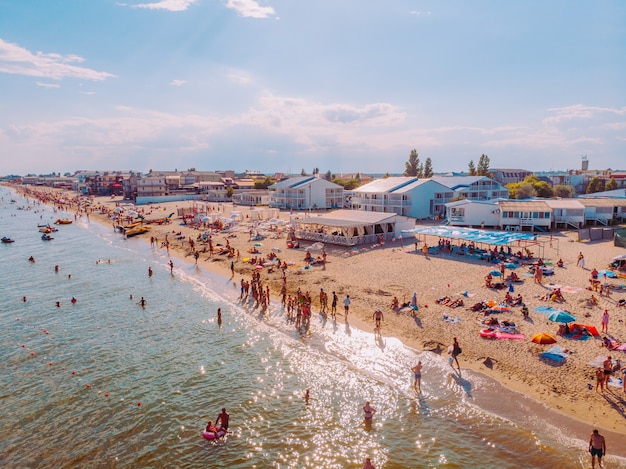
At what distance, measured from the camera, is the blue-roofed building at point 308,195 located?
79863mm

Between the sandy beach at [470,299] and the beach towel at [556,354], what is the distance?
265 mm

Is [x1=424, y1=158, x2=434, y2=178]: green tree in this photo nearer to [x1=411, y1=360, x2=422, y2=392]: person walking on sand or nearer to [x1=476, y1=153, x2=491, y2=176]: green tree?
[x1=476, y1=153, x2=491, y2=176]: green tree

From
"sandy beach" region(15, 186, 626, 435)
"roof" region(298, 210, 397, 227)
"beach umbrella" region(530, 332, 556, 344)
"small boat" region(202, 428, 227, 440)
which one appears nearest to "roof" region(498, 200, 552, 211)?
"sandy beach" region(15, 186, 626, 435)

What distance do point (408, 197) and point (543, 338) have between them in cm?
4424

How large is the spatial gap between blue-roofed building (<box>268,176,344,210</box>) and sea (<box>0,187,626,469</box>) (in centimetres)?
5335

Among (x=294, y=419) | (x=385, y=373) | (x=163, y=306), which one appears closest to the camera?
(x=294, y=419)

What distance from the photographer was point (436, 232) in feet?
128

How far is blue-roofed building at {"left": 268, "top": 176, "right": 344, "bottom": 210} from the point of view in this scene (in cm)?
7986

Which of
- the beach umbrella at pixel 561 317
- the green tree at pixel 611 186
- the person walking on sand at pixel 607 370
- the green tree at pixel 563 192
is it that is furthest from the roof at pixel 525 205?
the green tree at pixel 611 186

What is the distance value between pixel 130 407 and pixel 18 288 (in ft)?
79.9

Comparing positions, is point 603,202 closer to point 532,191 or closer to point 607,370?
point 532,191

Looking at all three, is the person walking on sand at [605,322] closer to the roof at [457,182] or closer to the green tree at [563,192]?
the roof at [457,182]

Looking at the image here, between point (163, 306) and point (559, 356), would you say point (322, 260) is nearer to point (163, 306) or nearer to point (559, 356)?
point (163, 306)

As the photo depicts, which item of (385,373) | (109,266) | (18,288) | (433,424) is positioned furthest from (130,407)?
(109,266)
